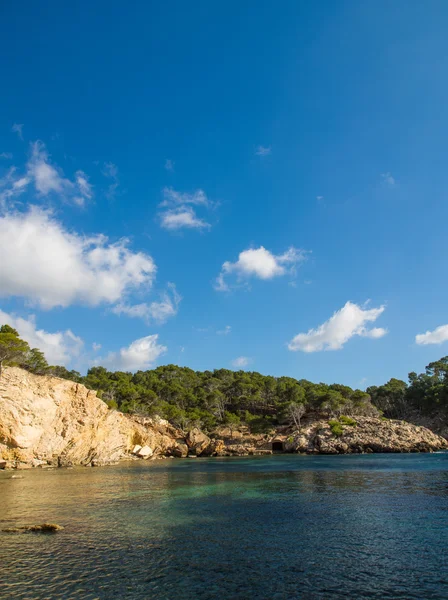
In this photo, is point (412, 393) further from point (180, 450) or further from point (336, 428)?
point (180, 450)

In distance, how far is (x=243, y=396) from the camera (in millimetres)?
114312

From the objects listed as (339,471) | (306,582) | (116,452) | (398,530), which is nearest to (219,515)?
(398,530)

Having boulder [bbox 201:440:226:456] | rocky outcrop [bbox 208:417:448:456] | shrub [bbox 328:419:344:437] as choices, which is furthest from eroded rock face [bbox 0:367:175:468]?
shrub [bbox 328:419:344:437]

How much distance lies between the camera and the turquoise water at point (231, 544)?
38.9ft

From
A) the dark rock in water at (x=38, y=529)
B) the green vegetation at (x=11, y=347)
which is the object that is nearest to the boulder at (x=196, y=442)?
the green vegetation at (x=11, y=347)

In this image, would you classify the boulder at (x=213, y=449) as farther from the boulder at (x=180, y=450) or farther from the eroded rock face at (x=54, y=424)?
the eroded rock face at (x=54, y=424)

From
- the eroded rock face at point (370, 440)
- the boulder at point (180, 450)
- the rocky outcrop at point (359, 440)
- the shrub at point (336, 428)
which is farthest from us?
the boulder at point (180, 450)

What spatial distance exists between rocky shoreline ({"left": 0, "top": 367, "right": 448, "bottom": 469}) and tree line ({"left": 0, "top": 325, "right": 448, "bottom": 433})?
440 cm

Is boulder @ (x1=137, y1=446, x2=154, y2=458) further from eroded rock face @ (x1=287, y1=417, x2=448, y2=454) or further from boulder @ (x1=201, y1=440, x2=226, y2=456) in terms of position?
eroded rock face @ (x1=287, y1=417, x2=448, y2=454)

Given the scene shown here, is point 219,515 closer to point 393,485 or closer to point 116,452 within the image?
point 393,485

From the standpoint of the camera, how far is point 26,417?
50.8 meters

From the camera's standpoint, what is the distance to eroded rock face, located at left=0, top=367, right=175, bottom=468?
49.7 metres

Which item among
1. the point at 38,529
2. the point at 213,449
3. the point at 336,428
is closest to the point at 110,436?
the point at 213,449

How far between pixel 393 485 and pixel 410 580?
21.8 metres
